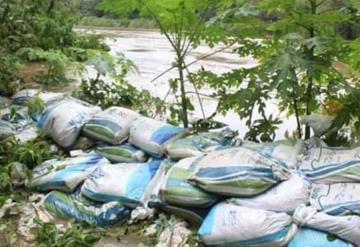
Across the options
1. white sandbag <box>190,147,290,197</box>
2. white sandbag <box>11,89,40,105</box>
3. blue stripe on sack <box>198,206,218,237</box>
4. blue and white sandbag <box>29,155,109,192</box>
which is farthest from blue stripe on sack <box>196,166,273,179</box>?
white sandbag <box>11,89,40,105</box>

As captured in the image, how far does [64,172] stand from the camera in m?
2.98

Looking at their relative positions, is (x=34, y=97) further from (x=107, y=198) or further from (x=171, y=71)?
(x=171, y=71)

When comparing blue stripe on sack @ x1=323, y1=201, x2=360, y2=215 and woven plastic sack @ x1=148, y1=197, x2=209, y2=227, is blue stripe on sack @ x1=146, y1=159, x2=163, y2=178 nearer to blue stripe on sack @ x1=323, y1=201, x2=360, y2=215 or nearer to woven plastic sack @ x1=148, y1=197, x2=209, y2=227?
woven plastic sack @ x1=148, y1=197, x2=209, y2=227

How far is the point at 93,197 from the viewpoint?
2805 millimetres

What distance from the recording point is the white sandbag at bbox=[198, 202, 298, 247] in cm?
225

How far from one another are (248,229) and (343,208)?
1.47 feet


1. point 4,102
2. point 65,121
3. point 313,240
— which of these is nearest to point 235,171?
point 313,240

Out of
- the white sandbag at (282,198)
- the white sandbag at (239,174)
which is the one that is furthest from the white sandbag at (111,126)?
the white sandbag at (282,198)

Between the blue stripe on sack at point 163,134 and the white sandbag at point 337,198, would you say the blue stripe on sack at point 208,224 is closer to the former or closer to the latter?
the white sandbag at point 337,198

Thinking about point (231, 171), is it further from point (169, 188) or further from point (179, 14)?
point (179, 14)

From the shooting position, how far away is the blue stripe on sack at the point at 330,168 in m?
2.52

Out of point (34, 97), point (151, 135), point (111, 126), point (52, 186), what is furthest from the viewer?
point (34, 97)

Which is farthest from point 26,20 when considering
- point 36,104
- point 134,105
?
point 36,104

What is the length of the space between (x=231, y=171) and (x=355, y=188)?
59 centimetres
